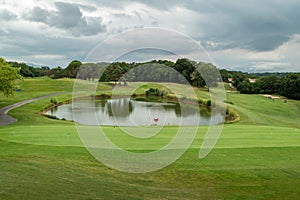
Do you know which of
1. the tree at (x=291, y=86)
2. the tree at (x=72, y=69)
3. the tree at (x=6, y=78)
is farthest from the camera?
the tree at (x=72, y=69)

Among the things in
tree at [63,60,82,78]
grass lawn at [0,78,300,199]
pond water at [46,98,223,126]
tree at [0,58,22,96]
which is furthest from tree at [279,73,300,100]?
grass lawn at [0,78,300,199]

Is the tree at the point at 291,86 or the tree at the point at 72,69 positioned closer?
the tree at the point at 291,86

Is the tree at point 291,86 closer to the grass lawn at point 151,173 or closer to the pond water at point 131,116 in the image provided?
the pond water at point 131,116

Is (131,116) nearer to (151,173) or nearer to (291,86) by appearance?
(151,173)

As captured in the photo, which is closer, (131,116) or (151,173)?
(151,173)

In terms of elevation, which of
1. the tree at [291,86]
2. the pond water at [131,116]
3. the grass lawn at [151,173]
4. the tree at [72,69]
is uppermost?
the tree at [72,69]

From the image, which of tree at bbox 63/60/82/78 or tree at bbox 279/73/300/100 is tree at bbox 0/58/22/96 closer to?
tree at bbox 279/73/300/100

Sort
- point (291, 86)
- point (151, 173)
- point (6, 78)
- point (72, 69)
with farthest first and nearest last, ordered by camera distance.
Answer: point (72, 69)
point (291, 86)
point (6, 78)
point (151, 173)

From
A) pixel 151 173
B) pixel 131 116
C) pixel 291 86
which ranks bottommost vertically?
pixel 131 116

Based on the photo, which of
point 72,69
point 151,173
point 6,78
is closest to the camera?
point 151,173

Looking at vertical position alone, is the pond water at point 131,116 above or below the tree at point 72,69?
below

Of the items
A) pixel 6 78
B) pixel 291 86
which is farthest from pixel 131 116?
pixel 291 86

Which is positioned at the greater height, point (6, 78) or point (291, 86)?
point (6, 78)

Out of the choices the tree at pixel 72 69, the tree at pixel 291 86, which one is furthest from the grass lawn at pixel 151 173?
the tree at pixel 72 69
